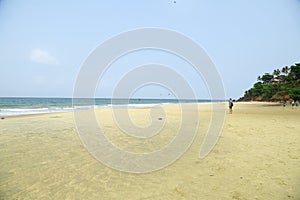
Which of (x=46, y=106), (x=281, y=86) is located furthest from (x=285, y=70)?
(x=46, y=106)

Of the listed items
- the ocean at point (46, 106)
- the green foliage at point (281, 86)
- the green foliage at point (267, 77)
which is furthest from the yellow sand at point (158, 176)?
the green foliage at point (267, 77)

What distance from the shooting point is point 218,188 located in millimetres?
3660

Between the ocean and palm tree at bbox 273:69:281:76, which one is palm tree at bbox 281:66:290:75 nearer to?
palm tree at bbox 273:69:281:76

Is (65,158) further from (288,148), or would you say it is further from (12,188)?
(288,148)

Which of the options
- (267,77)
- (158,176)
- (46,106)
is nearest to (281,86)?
(267,77)

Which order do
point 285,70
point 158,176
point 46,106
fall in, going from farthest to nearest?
point 285,70 → point 46,106 → point 158,176

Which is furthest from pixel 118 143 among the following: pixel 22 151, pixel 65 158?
pixel 22 151

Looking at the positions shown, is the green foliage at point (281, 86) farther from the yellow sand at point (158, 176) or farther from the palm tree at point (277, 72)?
the yellow sand at point (158, 176)

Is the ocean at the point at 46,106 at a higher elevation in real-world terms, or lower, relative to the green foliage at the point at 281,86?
lower

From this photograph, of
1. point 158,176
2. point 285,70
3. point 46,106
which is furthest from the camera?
point 285,70

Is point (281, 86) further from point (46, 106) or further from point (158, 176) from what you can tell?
point (46, 106)

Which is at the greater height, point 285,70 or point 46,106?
point 285,70

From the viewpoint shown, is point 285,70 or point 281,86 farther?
point 285,70

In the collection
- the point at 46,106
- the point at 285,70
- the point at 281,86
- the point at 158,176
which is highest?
the point at 285,70
